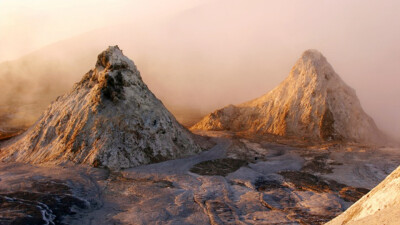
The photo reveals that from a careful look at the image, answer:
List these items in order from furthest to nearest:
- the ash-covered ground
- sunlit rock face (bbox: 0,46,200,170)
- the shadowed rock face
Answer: sunlit rock face (bbox: 0,46,200,170), the ash-covered ground, the shadowed rock face

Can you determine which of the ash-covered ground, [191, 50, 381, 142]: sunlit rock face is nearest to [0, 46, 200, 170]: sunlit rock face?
the ash-covered ground

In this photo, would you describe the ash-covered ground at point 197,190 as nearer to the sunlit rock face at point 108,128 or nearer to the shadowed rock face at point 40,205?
the shadowed rock face at point 40,205

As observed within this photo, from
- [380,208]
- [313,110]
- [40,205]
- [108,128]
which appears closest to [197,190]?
[40,205]

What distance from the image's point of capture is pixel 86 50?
54344 mm

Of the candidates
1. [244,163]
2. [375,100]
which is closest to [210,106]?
[375,100]

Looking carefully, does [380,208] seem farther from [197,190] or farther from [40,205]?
[40,205]

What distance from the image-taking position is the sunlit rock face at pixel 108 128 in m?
12.1

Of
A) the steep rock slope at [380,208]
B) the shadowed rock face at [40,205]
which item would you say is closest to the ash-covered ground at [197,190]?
the shadowed rock face at [40,205]

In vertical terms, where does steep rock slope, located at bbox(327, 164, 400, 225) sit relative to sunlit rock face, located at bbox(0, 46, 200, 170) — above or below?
below

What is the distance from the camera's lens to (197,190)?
934 centimetres

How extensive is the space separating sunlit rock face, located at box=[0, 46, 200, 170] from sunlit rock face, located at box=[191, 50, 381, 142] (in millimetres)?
8957

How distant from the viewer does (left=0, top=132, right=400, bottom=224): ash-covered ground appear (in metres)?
7.25

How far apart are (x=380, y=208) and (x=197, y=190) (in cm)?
640

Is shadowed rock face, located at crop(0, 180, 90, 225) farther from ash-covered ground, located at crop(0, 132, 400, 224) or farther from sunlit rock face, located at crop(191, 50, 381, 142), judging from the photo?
sunlit rock face, located at crop(191, 50, 381, 142)
